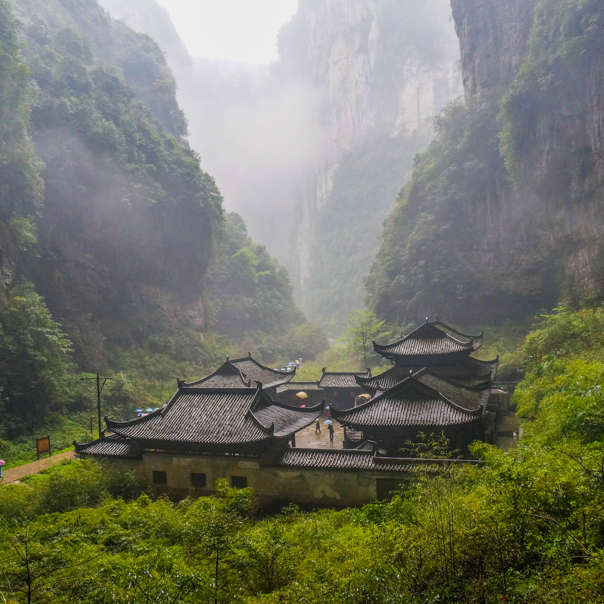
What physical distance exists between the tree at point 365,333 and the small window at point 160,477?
2780 cm

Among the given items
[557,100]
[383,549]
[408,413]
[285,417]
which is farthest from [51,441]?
[557,100]

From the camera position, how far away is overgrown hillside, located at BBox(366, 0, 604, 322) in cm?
3002

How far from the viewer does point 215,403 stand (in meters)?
17.3

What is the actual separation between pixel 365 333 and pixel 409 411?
26730mm

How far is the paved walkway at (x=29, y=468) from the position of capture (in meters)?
17.7

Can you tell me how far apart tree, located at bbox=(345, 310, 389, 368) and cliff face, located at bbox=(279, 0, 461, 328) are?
4309 cm

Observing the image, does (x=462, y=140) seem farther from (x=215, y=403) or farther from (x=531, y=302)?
(x=215, y=403)

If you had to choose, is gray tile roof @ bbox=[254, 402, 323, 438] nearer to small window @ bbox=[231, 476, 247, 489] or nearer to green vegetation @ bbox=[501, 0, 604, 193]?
small window @ bbox=[231, 476, 247, 489]

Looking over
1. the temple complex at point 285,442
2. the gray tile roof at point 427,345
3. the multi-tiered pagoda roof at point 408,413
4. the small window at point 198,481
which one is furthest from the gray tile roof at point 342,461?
the gray tile roof at point 427,345

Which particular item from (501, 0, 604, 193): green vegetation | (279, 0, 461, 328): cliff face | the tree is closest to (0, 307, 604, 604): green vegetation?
(501, 0, 604, 193): green vegetation

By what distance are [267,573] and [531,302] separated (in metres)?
37.3

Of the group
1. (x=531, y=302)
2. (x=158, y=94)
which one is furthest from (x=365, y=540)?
(x=158, y=94)

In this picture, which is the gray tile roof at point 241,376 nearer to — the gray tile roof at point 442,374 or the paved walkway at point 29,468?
the gray tile roof at point 442,374

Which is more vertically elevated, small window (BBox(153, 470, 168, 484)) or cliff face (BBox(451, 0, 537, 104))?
cliff face (BBox(451, 0, 537, 104))
